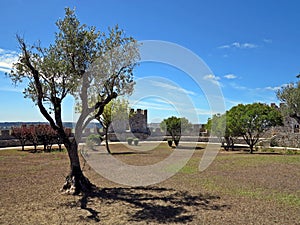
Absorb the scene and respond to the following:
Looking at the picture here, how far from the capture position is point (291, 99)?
23.8 meters

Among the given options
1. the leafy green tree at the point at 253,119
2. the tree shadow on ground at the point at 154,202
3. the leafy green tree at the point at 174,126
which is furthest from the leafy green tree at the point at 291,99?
the tree shadow on ground at the point at 154,202

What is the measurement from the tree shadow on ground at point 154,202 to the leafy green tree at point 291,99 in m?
19.0

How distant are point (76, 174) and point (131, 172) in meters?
4.31

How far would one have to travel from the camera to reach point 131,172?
1251 centimetres

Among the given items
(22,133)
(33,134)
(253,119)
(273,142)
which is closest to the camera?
(253,119)

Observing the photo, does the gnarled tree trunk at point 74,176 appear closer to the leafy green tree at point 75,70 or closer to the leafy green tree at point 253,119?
the leafy green tree at point 75,70

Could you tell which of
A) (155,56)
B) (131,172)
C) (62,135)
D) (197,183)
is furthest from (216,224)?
(131,172)

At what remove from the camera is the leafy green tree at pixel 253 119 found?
2234 cm

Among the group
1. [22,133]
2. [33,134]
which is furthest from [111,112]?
[22,133]

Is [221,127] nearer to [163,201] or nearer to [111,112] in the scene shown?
[111,112]

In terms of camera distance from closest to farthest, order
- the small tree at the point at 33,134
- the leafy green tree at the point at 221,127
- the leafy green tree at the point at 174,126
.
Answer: the small tree at the point at 33,134
the leafy green tree at the point at 221,127
the leafy green tree at the point at 174,126

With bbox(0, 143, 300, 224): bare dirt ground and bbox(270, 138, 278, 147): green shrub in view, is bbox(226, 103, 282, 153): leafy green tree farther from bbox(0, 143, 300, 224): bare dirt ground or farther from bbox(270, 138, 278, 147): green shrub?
bbox(0, 143, 300, 224): bare dirt ground

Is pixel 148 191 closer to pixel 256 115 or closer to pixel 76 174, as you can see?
pixel 76 174

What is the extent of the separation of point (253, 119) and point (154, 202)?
17.5 metres
